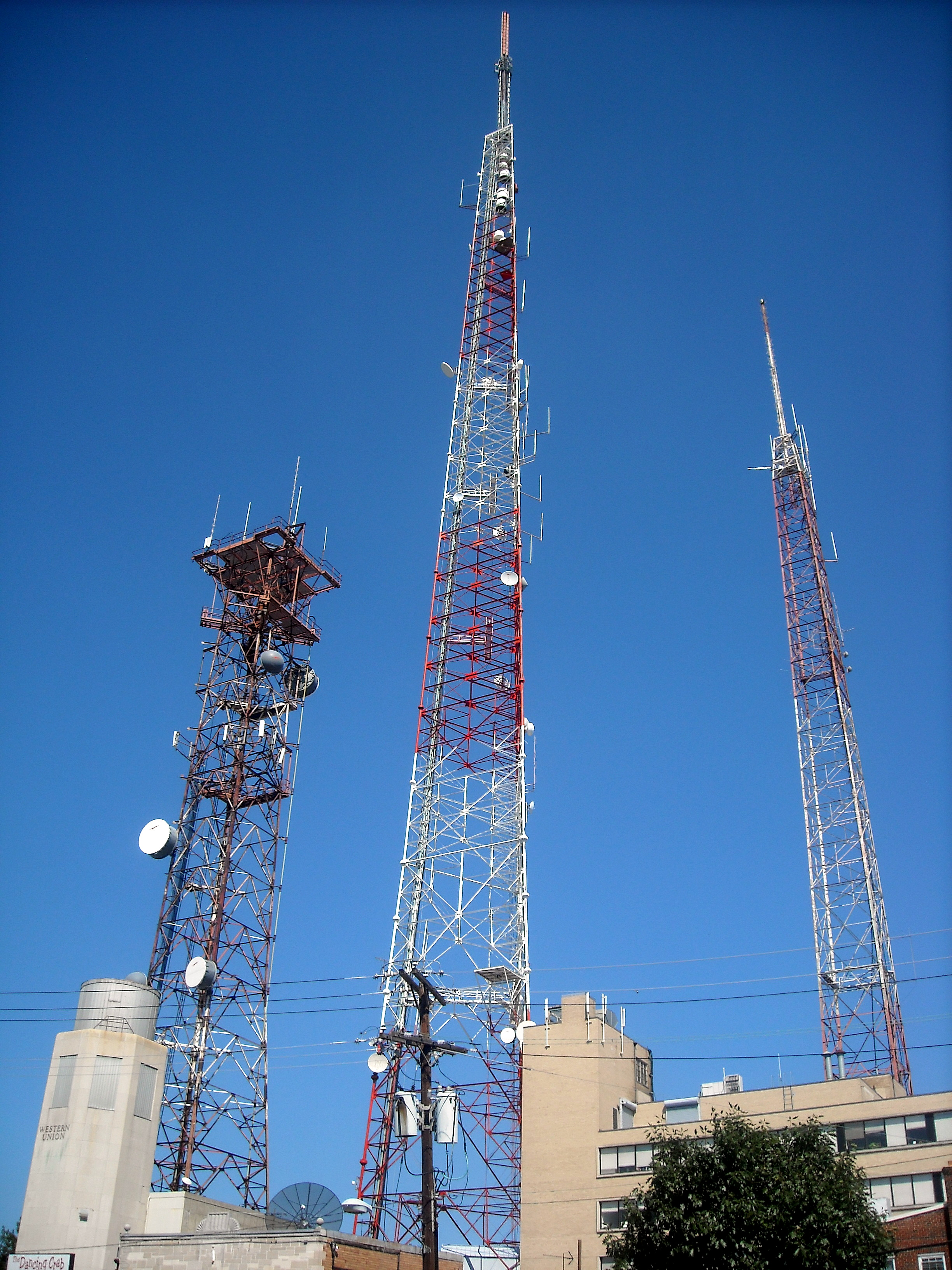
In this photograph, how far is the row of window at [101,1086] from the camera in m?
50.4

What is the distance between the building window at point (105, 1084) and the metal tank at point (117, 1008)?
1358 mm

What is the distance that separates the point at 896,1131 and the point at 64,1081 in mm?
35990

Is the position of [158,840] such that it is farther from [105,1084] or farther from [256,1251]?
[256,1251]

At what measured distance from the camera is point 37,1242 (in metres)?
48.2

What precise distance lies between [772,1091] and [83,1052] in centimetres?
3347

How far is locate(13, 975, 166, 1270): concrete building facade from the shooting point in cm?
4838

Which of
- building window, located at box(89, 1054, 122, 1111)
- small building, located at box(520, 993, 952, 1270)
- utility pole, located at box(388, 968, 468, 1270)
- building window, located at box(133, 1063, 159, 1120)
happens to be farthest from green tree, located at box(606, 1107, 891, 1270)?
building window, located at box(89, 1054, 122, 1111)

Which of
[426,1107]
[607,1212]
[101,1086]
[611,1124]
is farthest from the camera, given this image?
[611,1124]

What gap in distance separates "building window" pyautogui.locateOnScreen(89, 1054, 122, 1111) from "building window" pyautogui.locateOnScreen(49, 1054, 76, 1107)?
91cm

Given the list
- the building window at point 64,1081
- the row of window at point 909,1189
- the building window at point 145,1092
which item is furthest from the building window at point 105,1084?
the row of window at point 909,1189

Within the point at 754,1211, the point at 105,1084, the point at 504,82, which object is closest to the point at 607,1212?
the point at 105,1084

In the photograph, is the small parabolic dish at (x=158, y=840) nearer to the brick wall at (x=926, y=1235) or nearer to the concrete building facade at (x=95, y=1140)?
the concrete building facade at (x=95, y=1140)

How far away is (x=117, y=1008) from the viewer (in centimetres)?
5316

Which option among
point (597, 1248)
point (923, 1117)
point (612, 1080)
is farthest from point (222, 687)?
point (923, 1117)
